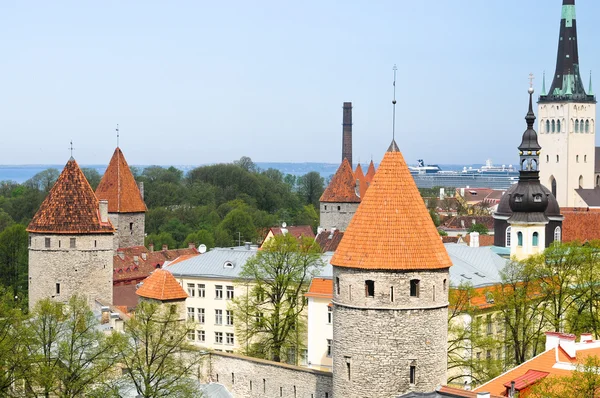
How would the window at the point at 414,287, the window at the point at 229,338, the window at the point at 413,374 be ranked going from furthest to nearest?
the window at the point at 229,338, the window at the point at 414,287, the window at the point at 413,374

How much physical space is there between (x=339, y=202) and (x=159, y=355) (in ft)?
167

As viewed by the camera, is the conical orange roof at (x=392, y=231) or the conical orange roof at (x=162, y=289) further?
the conical orange roof at (x=162, y=289)

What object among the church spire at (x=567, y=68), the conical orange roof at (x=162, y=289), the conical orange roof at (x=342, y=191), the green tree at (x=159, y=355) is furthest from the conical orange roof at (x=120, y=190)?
the church spire at (x=567, y=68)

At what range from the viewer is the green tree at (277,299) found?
139ft

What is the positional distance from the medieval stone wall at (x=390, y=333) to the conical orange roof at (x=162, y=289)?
9.78 m

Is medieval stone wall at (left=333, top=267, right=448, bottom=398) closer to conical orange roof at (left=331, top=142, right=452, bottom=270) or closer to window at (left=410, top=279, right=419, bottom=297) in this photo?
window at (left=410, top=279, right=419, bottom=297)

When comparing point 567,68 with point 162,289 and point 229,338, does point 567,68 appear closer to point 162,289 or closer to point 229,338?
point 229,338

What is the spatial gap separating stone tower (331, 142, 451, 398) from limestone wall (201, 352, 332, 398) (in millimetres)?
3814

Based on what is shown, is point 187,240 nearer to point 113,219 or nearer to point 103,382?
point 113,219

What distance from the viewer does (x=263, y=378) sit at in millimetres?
32000

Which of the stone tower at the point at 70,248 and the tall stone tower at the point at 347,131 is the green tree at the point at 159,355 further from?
the tall stone tower at the point at 347,131

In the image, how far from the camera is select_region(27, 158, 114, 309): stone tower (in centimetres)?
4688

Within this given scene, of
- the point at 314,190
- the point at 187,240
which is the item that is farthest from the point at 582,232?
the point at 314,190

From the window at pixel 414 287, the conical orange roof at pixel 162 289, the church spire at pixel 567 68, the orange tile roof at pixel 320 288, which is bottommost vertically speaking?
the orange tile roof at pixel 320 288
